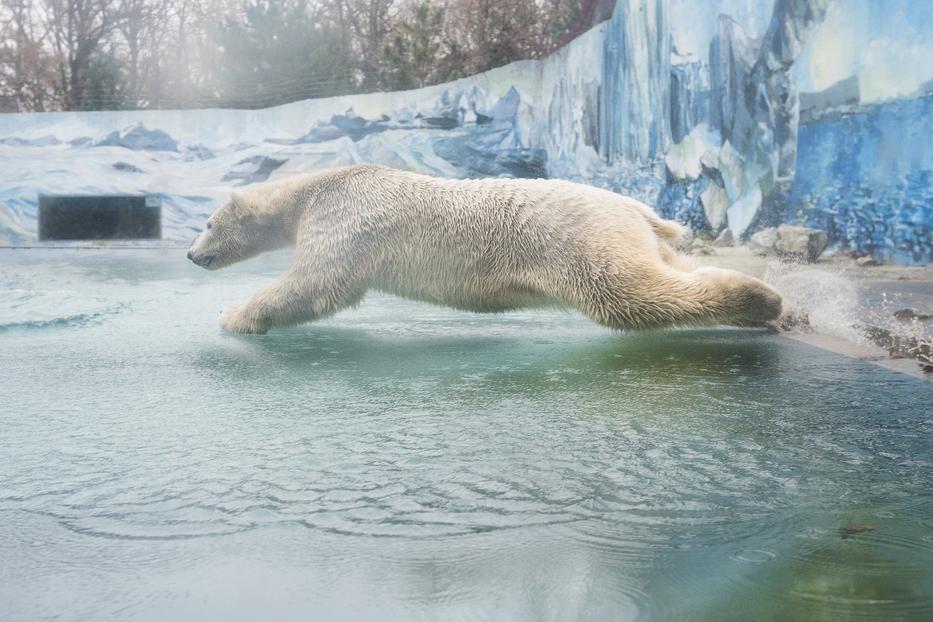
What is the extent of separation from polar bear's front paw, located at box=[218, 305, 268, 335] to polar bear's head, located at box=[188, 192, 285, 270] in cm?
48

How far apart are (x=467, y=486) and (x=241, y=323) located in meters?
2.65

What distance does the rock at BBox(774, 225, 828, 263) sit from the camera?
559 centimetres

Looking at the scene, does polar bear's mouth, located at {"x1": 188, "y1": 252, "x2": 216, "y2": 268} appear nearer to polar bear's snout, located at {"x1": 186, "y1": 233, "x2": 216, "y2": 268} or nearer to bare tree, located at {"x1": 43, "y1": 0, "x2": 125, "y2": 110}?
polar bear's snout, located at {"x1": 186, "y1": 233, "x2": 216, "y2": 268}

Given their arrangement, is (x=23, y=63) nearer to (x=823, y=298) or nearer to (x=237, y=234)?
(x=237, y=234)

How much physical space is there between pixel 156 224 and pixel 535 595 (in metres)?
14.8

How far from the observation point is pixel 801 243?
5.73m

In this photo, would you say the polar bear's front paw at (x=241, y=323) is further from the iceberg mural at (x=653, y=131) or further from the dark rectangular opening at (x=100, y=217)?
the dark rectangular opening at (x=100, y=217)

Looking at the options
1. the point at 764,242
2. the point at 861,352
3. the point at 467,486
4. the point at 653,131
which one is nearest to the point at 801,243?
the point at 764,242

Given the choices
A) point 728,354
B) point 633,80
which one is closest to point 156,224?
point 633,80

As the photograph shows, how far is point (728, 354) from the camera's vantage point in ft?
11.1

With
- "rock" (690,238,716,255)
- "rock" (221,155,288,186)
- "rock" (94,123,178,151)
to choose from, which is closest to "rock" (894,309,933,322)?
"rock" (690,238,716,255)

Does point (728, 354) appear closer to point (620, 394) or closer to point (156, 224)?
point (620, 394)

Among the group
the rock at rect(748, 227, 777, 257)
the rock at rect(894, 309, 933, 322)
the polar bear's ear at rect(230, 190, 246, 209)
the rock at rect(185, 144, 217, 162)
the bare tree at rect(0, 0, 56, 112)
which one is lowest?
the rock at rect(894, 309, 933, 322)

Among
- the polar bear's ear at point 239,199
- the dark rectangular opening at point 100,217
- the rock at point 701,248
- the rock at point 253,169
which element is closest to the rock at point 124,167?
the dark rectangular opening at point 100,217
